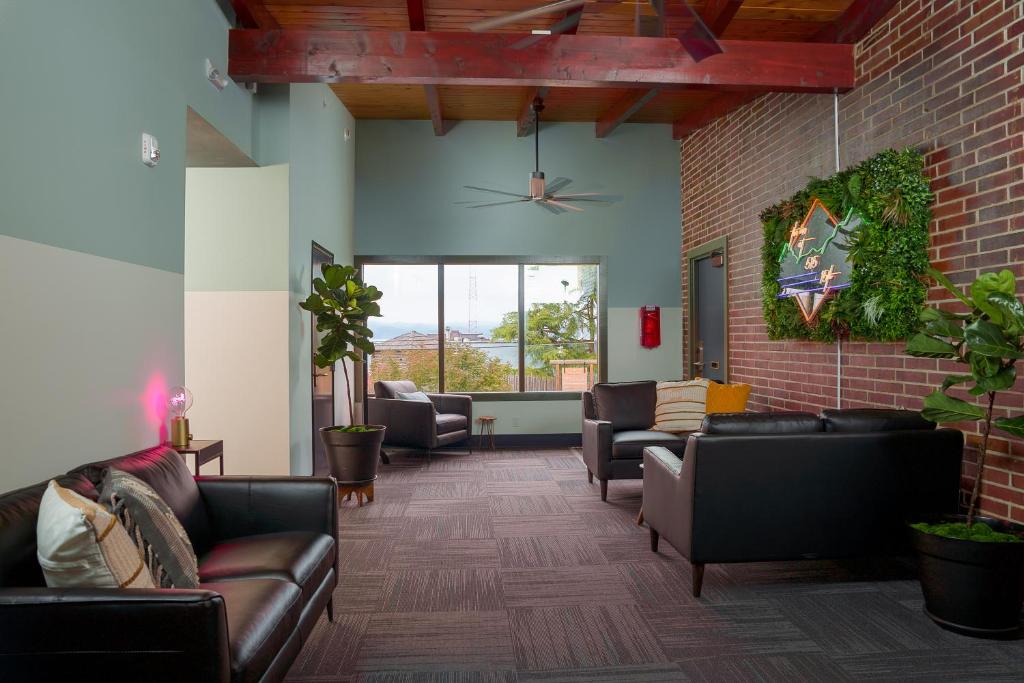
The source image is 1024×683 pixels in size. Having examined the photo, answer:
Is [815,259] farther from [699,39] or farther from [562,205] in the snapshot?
[562,205]

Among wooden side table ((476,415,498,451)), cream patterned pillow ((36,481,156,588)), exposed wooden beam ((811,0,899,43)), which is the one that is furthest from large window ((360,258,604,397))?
cream patterned pillow ((36,481,156,588))

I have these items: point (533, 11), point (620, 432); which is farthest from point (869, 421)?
point (533, 11)

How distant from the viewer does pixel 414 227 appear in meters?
7.60

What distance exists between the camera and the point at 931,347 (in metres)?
2.88

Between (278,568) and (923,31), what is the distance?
4.28m

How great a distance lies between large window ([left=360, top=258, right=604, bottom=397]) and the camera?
25.1 ft

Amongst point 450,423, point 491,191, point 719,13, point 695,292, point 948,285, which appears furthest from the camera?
point 491,191

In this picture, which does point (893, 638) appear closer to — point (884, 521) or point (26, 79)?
point (884, 521)

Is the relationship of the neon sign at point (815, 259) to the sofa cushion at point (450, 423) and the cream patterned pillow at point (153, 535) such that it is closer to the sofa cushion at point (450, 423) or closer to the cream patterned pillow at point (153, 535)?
the sofa cushion at point (450, 423)

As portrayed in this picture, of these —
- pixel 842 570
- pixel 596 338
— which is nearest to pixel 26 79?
pixel 842 570

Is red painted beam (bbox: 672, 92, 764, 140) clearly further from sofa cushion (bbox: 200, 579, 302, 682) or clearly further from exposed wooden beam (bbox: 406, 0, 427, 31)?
sofa cushion (bbox: 200, 579, 302, 682)

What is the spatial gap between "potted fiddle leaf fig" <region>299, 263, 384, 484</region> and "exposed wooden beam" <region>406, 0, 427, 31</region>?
6.02 feet

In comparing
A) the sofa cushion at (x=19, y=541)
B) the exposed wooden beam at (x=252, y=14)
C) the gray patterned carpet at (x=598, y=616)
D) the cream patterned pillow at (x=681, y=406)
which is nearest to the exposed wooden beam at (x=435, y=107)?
the exposed wooden beam at (x=252, y=14)

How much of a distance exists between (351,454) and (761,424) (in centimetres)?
296
